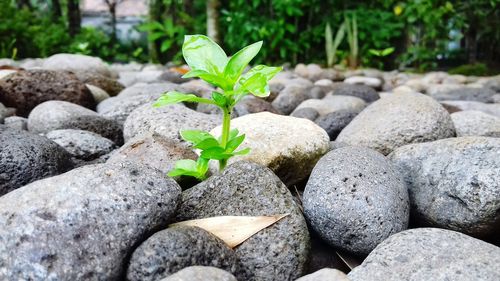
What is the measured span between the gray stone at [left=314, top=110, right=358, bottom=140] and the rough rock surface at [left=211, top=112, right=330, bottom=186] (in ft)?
2.66

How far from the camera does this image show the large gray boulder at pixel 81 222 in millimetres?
1503

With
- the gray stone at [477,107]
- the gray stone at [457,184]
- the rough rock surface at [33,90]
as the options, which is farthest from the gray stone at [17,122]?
the gray stone at [477,107]

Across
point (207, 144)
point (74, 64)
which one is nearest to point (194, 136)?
point (207, 144)

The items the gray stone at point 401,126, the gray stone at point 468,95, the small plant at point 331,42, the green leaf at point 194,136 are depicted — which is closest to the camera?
the green leaf at point 194,136

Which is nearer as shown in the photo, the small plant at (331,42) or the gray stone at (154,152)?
the gray stone at (154,152)

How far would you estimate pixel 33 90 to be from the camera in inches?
152

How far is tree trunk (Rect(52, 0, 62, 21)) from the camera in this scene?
1229cm

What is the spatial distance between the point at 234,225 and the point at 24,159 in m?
0.95

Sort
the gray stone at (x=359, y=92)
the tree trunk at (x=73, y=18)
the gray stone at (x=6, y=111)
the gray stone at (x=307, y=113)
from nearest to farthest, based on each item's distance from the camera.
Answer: the gray stone at (x=6, y=111)
the gray stone at (x=307, y=113)
the gray stone at (x=359, y=92)
the tree trunk at (x=73, y=18)

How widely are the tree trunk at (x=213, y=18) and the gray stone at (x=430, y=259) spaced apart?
8031mm

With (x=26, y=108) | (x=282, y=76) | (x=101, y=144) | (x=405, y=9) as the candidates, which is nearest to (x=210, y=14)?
(x=282, y=76)

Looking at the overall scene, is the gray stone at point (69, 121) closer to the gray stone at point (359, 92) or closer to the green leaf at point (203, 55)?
the green leaf at point (203, 55)

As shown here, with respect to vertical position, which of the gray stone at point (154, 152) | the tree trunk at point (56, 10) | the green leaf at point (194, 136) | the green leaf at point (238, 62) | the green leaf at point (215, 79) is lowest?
the gray stone at point (154, 152)

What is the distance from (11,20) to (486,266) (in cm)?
1008
